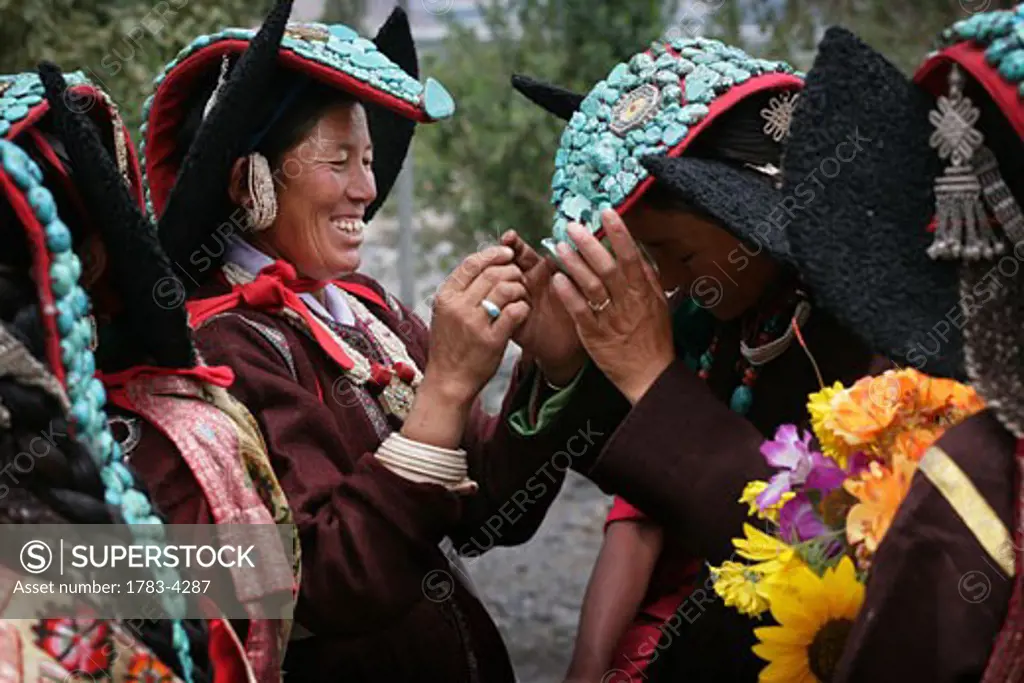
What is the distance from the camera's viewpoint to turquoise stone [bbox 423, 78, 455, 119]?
2722 mm

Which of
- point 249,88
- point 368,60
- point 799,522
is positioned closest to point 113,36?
point 368,60

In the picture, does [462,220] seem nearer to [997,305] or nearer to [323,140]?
[323,140]

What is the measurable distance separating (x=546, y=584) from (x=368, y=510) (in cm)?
404

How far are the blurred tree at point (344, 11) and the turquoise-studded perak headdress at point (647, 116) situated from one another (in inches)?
244

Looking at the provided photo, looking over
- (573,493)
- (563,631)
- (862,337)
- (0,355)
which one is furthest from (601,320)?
(573,493)

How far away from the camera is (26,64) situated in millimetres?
4246

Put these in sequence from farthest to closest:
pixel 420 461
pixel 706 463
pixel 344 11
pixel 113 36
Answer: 1. pixel 344 11
2. pixel 113 36
3. pixel 420 461
4. pixel 706 463

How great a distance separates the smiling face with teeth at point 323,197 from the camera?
2.70 meters

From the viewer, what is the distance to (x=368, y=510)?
2.33m

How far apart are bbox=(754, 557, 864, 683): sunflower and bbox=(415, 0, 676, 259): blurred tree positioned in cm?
419

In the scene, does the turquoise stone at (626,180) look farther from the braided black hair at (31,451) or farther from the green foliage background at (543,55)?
the green foliage background at (543,55)

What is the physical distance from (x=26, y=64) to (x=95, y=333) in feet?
8.46

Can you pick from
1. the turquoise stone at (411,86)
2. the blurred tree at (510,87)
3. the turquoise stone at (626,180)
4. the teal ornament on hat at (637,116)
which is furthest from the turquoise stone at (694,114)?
the blurred tree at (510,87)

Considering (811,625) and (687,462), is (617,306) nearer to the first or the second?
(687,462)
